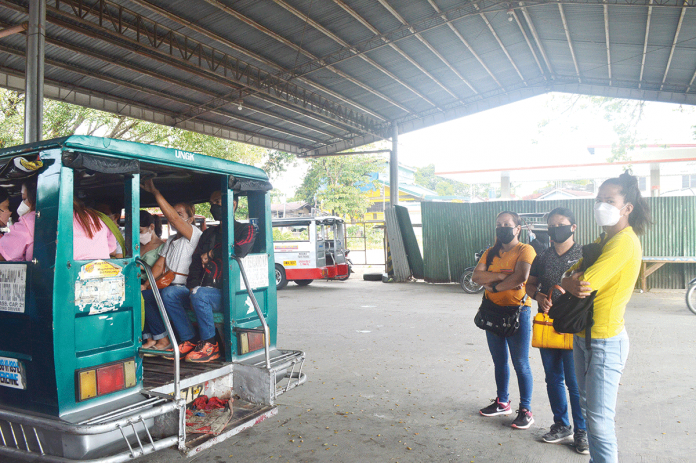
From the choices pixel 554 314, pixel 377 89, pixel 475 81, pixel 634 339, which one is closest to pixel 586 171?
pixel 475 81

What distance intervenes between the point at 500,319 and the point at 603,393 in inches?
58.3

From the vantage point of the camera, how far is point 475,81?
16.4 metres

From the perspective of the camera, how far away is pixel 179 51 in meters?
12.5

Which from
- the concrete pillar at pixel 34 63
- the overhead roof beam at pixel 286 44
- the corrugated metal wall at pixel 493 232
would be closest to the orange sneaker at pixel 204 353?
the concrete pillar at pixel 34 63

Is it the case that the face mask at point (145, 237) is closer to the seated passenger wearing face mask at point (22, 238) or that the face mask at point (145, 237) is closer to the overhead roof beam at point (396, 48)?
the seated passenger wearing face mask at point (22, 238)

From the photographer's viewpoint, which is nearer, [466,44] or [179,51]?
[179,51]

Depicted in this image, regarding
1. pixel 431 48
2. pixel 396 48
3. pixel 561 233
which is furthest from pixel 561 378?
pixel 431 48

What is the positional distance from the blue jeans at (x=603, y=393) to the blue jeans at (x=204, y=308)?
2825 mm

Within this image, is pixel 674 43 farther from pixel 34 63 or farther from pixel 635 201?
pixel 34 63

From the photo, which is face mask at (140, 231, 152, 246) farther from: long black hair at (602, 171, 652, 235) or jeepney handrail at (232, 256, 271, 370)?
long black hair at (602, 171, 652, 235)

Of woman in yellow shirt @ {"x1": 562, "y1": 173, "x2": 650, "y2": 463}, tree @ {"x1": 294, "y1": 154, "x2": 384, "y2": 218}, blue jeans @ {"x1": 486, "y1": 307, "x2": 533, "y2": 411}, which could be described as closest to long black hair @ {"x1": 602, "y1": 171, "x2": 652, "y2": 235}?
woman in yellow shirt @ {"x1": 562, "y1": 173, "x2": 650, "y2": 463}

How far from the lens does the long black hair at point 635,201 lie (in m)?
3.01

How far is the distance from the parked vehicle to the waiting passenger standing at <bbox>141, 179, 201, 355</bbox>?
10741 mm

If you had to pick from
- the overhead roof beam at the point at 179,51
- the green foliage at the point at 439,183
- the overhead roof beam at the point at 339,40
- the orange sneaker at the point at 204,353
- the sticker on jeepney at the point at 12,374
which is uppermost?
the green foliage at the point at 439,183
